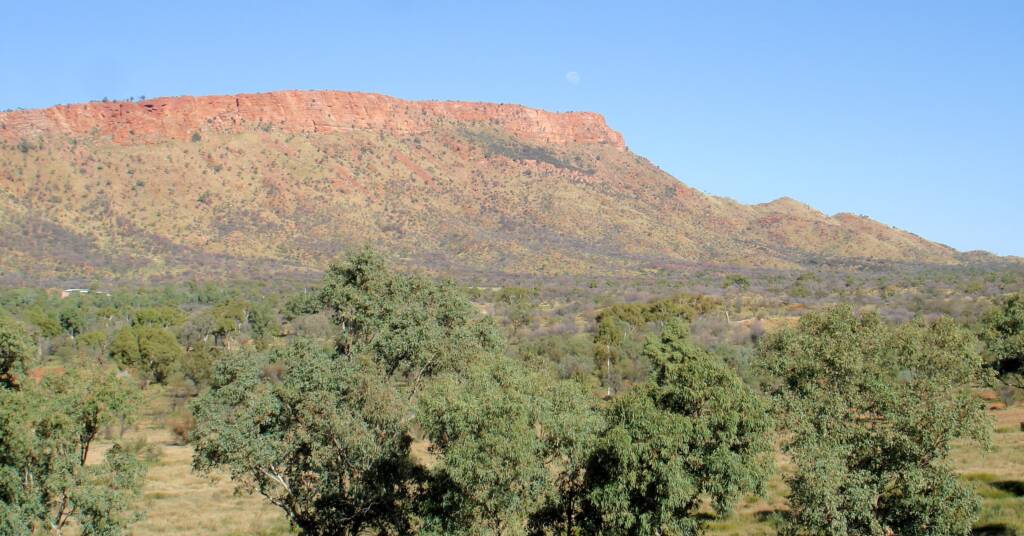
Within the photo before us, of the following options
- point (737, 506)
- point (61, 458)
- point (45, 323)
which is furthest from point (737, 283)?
point (61, 458)

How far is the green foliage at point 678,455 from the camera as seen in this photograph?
56.2ft

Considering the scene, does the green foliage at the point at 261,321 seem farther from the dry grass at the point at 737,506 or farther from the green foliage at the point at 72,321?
the dry grass at the point at 737,506

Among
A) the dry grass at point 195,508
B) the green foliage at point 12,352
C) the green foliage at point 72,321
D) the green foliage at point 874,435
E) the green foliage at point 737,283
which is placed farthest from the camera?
the green foliage at point 737,283

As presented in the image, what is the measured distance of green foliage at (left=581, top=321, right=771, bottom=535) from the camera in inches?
675

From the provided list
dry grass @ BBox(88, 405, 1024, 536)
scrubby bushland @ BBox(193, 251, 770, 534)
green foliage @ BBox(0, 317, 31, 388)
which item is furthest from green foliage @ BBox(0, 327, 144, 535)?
dry grass @ BBox(88, 405, 1024, 536)

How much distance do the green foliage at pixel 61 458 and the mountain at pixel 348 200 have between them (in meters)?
75.3

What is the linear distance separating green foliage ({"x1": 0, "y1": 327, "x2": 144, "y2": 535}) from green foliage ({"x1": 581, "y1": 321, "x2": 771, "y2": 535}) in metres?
10.5

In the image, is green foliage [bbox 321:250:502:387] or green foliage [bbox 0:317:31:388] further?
green foliage [bbox 321:250:502:387]

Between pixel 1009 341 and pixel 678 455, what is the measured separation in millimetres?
24623

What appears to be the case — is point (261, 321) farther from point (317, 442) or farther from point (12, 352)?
point (317, 442)

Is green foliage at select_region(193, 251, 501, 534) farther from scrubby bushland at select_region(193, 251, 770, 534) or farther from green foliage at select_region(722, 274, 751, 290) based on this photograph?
green foliage at select_region(722, 274, 751, 290)

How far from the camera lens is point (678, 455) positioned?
1742cm

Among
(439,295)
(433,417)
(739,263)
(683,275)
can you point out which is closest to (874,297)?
(683,275)

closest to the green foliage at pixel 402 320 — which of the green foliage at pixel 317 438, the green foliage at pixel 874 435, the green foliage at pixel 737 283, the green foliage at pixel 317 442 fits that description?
the green foliage at pixel 317 438
